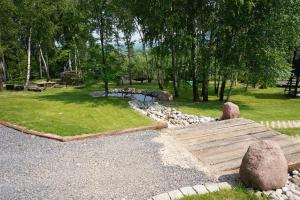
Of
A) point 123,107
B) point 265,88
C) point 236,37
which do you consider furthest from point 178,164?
point 265,88

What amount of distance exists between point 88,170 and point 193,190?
127 inches

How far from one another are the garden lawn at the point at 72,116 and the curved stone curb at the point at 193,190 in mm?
5665

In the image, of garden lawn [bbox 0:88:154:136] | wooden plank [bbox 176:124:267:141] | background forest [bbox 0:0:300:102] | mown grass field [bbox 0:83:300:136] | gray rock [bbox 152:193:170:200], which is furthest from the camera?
background forest [bbox 0:0:300:102]

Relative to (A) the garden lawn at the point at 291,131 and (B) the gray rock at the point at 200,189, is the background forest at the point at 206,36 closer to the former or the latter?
(A) the garden lawn at the point at 291,131

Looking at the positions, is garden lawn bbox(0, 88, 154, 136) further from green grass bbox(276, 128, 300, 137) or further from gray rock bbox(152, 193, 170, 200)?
green grass bbox(276, 128, 300, 137)

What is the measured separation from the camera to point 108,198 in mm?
7148

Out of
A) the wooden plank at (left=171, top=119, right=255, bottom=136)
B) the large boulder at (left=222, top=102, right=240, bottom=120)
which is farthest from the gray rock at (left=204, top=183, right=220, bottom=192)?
the large boulder at (left=222, top=102, right=240, bottom=120)

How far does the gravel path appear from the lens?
24.5 feet

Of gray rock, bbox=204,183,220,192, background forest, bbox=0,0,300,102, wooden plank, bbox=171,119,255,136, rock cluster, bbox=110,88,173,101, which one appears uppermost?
background forest, bbox=0,0,300,102

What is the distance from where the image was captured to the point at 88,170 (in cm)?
863

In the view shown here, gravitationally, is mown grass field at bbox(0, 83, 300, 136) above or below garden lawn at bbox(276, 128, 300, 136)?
above

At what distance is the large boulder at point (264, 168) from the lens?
24.3 ft

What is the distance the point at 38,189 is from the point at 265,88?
3096 cm

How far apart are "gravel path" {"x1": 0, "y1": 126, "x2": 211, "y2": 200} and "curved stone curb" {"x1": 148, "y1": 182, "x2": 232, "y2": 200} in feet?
1.02
